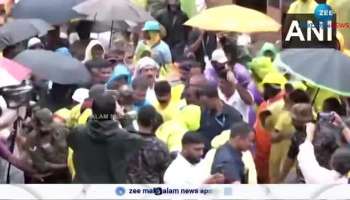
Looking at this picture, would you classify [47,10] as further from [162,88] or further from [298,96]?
[298,96]

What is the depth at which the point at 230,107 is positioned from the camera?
15.0 m

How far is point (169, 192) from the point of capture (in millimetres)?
14969

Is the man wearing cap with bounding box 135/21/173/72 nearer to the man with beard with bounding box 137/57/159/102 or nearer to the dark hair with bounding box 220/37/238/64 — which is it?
the man with beard with bounding box 137/57/159/102

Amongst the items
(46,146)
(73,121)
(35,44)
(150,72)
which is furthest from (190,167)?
(35,44)

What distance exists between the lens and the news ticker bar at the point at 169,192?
1495cm

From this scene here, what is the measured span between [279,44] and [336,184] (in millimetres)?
764

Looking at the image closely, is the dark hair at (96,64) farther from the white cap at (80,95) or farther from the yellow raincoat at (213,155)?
the yellow raincoat at (213,155)

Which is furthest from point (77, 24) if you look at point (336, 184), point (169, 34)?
point (336, 184)

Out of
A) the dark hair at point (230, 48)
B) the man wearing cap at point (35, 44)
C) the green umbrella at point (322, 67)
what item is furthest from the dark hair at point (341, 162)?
the man wearing cap at point (35, 44)

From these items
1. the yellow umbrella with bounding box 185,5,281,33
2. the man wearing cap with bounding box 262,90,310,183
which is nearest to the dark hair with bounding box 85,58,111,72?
the yellow umbrella with bounding box 185,5,281,33

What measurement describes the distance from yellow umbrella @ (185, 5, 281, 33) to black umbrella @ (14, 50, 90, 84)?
60 centimetres

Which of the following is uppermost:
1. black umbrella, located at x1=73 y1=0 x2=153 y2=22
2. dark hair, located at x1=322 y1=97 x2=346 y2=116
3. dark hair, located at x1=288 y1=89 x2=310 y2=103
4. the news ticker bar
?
black umbrella, located at x1=73 y1=0 x2=153 y2=22

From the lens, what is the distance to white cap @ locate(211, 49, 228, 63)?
15.0 meters

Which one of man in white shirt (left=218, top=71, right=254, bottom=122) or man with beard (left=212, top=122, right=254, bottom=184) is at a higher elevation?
man in white shirt (left=218, top=71, right=254, bottom=122)
